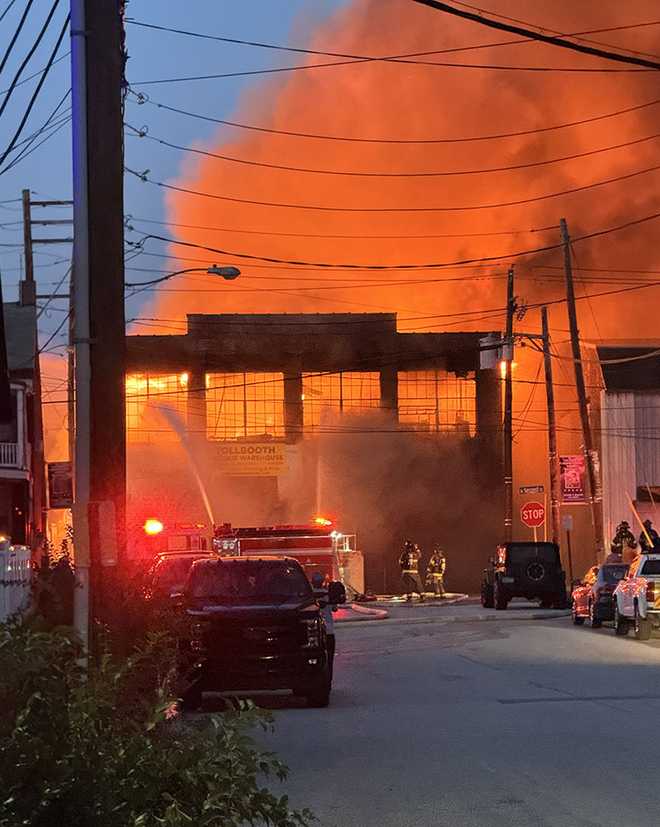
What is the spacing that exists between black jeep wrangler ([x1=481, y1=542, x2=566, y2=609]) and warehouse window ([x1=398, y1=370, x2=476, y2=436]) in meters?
20.3

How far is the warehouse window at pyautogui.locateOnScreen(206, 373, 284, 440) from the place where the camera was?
5734 cm

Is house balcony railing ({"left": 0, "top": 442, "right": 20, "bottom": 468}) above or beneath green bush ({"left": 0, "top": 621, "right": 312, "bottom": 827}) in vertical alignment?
above

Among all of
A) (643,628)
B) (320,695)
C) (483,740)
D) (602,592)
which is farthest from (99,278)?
(602,592)

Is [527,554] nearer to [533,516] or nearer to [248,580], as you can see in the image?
[533,516]

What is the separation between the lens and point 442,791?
9109mm

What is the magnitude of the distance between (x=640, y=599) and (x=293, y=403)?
34924 millimetres

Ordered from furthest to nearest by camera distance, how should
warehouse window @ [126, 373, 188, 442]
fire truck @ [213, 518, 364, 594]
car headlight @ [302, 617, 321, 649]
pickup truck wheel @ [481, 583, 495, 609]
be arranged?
warehouse window @ [126, 373, 188, 442] → pickup truck wheel @ [481, 583, 495, 609] → fire truck @ [213, 518, 364, 594] → car headlight @ [302, 617, 321, 649]

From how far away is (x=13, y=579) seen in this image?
1294 centimetres

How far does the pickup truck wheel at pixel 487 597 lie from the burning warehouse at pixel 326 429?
640 inches

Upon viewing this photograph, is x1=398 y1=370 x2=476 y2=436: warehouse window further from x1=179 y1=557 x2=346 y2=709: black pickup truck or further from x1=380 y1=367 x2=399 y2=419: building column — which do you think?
x1=179 y1=557 x2=346 y2=709: black pickup truck

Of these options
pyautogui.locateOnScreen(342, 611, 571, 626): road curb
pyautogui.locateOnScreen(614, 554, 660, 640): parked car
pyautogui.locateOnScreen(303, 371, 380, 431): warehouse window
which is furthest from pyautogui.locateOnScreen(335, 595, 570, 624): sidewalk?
Result: pyautogui.locateOnScreen(303, 371, 380, 431): warehouse window

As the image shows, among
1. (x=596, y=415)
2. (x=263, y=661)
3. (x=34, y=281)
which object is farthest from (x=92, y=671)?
(x=596, y=415)

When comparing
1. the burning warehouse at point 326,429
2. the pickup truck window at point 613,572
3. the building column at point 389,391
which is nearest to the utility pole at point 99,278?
the pickup truck window at point 613,572

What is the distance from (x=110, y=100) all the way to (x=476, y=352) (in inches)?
1790
